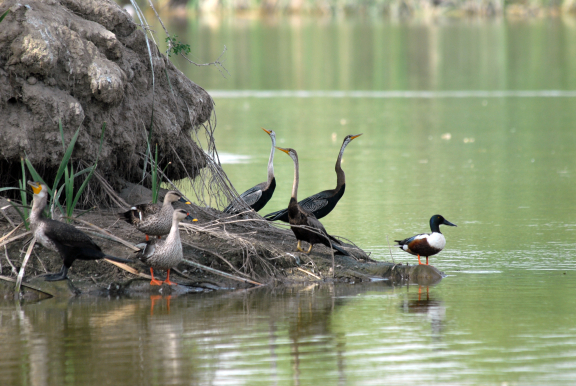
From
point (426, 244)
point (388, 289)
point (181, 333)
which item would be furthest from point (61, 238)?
point (426, 244)

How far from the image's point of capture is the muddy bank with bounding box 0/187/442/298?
8.13 m

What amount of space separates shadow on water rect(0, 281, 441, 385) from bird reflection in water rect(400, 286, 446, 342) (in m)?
0.02

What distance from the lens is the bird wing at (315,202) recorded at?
9.97 meters

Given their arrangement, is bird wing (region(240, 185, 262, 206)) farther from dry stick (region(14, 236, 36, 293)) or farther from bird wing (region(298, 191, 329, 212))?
dry stick (region(14, 236, 36, 293))

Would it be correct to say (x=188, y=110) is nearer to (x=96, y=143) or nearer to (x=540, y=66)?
(x=96, y=143)

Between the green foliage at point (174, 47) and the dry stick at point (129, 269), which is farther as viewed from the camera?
the green foliage at point (174, 47)

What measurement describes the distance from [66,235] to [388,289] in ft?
9.34

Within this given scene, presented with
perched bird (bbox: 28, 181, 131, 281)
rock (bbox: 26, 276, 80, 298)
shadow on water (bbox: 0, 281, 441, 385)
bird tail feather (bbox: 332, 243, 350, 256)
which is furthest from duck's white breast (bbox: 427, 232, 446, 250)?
rock (bbox: 26, 276, 80, 298)

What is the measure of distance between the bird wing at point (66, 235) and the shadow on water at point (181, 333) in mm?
494

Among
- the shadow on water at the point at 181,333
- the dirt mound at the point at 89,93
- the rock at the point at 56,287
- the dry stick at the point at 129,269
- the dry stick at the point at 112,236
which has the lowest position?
the shadow on water at the point at 181,333

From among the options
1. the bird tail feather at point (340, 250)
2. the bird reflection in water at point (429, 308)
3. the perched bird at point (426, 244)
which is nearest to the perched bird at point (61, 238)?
the bird tail feather at point (340, 250)

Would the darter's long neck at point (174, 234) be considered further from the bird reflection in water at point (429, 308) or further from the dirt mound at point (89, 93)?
the bird reflection in water at point (429, 308)

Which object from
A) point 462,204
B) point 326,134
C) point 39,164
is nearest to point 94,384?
point 39,164

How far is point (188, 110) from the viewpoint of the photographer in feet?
34.1
